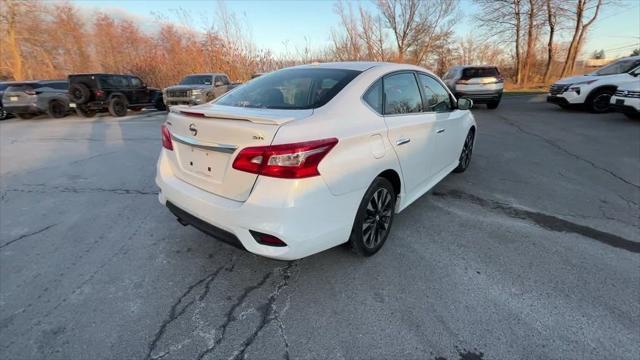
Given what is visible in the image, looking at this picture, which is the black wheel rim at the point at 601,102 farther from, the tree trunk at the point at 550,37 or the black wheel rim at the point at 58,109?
A: the black wheel rim at the point at 58,109

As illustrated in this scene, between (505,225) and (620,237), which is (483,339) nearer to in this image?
(505,225)

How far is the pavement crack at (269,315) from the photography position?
1979 millimetres

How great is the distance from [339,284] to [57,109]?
54.0 ft

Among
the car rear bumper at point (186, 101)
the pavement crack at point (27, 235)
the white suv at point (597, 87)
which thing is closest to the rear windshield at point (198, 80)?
the car rear bumper at point (186, 101)

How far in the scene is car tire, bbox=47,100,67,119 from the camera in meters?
13.6

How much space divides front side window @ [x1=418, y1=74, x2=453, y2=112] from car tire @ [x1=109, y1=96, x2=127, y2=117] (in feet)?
45.8

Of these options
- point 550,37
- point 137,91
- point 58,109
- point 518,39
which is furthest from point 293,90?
point 518,39

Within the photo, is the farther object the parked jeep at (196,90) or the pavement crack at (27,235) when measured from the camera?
the parked jeep at (196,90)

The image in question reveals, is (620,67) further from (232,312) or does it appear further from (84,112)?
(84,112)

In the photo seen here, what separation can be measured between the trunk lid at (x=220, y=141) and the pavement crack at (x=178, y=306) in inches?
29.6

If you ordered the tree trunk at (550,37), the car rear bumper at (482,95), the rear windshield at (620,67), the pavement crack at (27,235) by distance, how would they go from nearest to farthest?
the pavement crack at (27,235)
the rear windshield at (620,67)
the car rear bumper at (482,95)
the tree trunk at (550,37)

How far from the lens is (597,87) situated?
11109mm

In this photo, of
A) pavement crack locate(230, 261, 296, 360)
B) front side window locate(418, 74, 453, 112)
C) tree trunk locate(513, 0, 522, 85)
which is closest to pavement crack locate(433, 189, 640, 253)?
front side window locate(418, 74, 453, 112)

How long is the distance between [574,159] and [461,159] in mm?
2739
